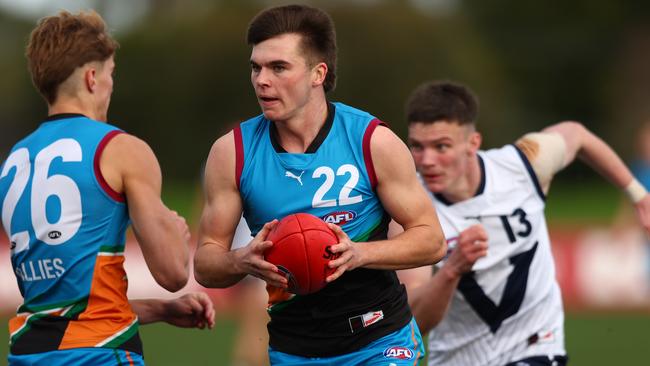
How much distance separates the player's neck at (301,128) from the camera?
5.50 meters

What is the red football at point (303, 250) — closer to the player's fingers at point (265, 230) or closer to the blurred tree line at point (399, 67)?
the player's fingers at point (265, 230)

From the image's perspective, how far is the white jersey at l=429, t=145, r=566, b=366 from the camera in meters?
6.94

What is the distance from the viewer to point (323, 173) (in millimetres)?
5387

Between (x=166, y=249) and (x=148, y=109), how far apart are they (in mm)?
33523

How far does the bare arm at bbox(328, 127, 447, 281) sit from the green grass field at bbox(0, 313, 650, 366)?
279 inches

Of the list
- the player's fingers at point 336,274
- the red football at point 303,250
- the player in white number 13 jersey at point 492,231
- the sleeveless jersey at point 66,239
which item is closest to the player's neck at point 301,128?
the red football at point 303,250

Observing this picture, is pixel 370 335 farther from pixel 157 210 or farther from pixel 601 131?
pixel 601 131

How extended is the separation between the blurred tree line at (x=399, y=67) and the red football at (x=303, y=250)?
27.6 metres

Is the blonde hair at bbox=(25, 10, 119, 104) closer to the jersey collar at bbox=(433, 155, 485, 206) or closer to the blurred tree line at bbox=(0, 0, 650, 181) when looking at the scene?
the jersey collar at bbox=(433, 155, 485, 206)

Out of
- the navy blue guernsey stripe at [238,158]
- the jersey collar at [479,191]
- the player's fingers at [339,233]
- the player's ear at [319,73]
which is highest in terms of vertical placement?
the player's ear at [319,73]

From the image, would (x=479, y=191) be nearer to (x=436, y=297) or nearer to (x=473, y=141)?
(x=473, y=141)

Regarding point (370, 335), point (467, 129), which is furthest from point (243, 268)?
point (467, 129)

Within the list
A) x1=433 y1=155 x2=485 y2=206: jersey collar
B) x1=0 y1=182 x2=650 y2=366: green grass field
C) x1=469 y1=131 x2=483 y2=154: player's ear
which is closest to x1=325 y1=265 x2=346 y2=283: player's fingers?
x1=433 y1=155 x2=485 y2=206: jersey collar

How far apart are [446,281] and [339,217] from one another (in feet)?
4.00
